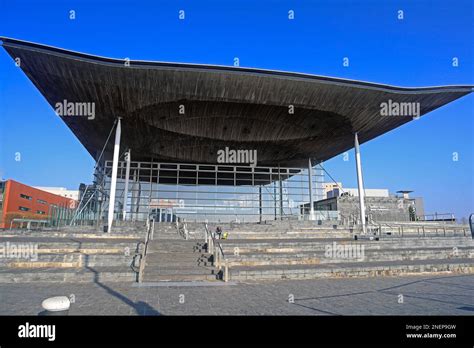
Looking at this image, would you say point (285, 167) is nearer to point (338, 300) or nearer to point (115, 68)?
point (115, 68)

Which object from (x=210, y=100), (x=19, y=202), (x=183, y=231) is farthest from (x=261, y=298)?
(x=19, y=202)

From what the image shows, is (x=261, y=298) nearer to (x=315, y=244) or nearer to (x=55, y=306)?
(x=55, y=306)

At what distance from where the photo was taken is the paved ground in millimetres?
6902

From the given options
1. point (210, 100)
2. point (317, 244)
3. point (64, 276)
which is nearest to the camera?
point (64, 276)

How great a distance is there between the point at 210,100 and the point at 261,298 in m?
16.9

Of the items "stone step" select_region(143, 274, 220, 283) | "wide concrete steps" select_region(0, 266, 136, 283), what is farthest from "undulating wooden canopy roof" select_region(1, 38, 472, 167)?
"stone step" select_region(143, 274, 220, 283)

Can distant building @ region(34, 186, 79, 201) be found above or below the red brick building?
above

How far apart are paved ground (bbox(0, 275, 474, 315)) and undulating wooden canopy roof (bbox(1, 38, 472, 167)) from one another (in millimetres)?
13280

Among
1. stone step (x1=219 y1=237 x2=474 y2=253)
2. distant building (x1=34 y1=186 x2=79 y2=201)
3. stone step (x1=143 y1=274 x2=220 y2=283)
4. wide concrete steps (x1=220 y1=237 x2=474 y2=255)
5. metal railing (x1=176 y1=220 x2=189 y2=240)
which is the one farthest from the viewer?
distant building (x1=34 y1=186 x2=79 y2=201)

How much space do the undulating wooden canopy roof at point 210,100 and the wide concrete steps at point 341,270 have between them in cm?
1234

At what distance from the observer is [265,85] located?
2117cm

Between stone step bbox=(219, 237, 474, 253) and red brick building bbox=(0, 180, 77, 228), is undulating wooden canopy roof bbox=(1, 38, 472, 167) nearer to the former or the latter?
stone step bbox=(219, 237, 474, 253)

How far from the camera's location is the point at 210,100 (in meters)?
22.8

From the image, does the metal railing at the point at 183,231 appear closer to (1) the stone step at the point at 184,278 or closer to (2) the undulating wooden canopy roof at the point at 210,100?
(1) the stone step at the point at 184,278
